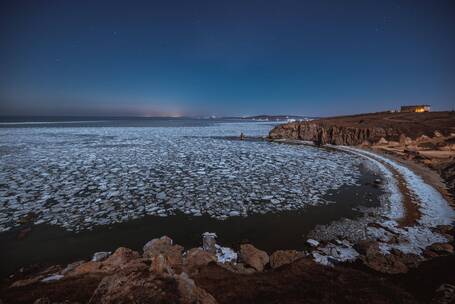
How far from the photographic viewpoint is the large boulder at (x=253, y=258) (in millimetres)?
4527

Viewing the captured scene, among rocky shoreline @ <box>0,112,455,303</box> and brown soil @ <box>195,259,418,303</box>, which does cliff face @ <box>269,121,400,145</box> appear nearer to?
rocky shoreline @ <box>0,112,455,303</box>

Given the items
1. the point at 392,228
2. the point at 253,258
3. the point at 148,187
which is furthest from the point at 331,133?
the point at 253,258

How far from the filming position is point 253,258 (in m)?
4.67

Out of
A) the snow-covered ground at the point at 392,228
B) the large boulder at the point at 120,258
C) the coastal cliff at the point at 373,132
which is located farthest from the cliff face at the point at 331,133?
the large boulder at the point at 120,258

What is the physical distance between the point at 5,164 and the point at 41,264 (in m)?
12.9

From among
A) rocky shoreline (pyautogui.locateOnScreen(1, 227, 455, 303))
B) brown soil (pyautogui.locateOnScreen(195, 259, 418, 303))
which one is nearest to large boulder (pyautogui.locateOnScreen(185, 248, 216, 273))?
rocky shoreline (pyautogui.locateOnScreen(1, 227, 455, 303))

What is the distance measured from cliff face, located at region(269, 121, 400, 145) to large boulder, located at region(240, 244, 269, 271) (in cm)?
2556

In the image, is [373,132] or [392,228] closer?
[392,228]

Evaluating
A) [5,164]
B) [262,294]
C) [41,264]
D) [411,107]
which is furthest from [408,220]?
[411,107]

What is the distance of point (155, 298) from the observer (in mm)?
2693

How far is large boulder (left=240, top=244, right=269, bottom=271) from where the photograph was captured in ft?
14.9

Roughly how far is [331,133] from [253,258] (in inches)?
1105

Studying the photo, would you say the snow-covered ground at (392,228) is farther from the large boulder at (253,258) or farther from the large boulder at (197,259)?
the large boulder at (197,259)

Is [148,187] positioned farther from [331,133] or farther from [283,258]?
[331,133]
